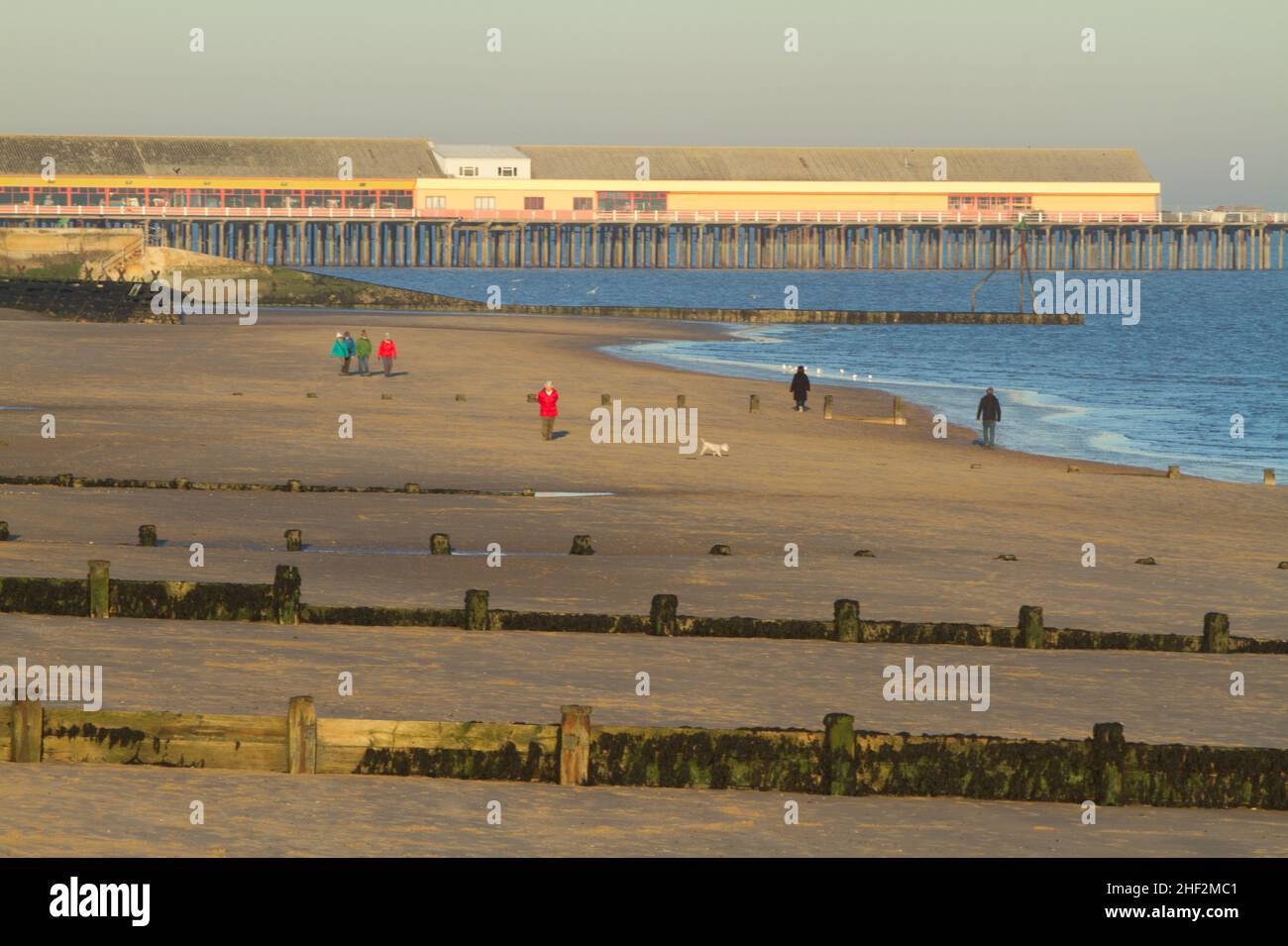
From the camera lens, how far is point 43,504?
1047 inches

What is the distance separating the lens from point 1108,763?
518 inches

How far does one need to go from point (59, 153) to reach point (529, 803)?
472ft

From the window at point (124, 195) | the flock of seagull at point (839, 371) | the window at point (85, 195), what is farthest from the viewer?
the window at point (124, 195)

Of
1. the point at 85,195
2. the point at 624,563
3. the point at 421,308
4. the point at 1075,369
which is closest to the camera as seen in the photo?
the point at 624,563

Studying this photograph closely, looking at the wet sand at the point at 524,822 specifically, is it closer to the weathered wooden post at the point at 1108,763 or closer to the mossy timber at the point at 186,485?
the weathered wooden post at the point at 1108,763

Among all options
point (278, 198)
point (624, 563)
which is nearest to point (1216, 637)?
point (624, 563)

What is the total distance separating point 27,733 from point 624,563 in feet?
34.9

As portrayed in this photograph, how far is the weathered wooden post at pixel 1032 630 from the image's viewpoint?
18.6 metres

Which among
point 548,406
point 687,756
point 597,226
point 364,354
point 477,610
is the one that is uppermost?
point 597,226

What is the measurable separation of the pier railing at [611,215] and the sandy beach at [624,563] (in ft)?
316

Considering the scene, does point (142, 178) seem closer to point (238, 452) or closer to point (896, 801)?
point (238, 452)

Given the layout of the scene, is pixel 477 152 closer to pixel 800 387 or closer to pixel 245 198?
pixel 245 198

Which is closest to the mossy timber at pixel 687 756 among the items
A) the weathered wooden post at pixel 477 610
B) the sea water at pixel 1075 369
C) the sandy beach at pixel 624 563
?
the sandy beach at pixel 624 563

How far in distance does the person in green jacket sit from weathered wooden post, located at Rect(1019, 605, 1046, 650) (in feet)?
111
